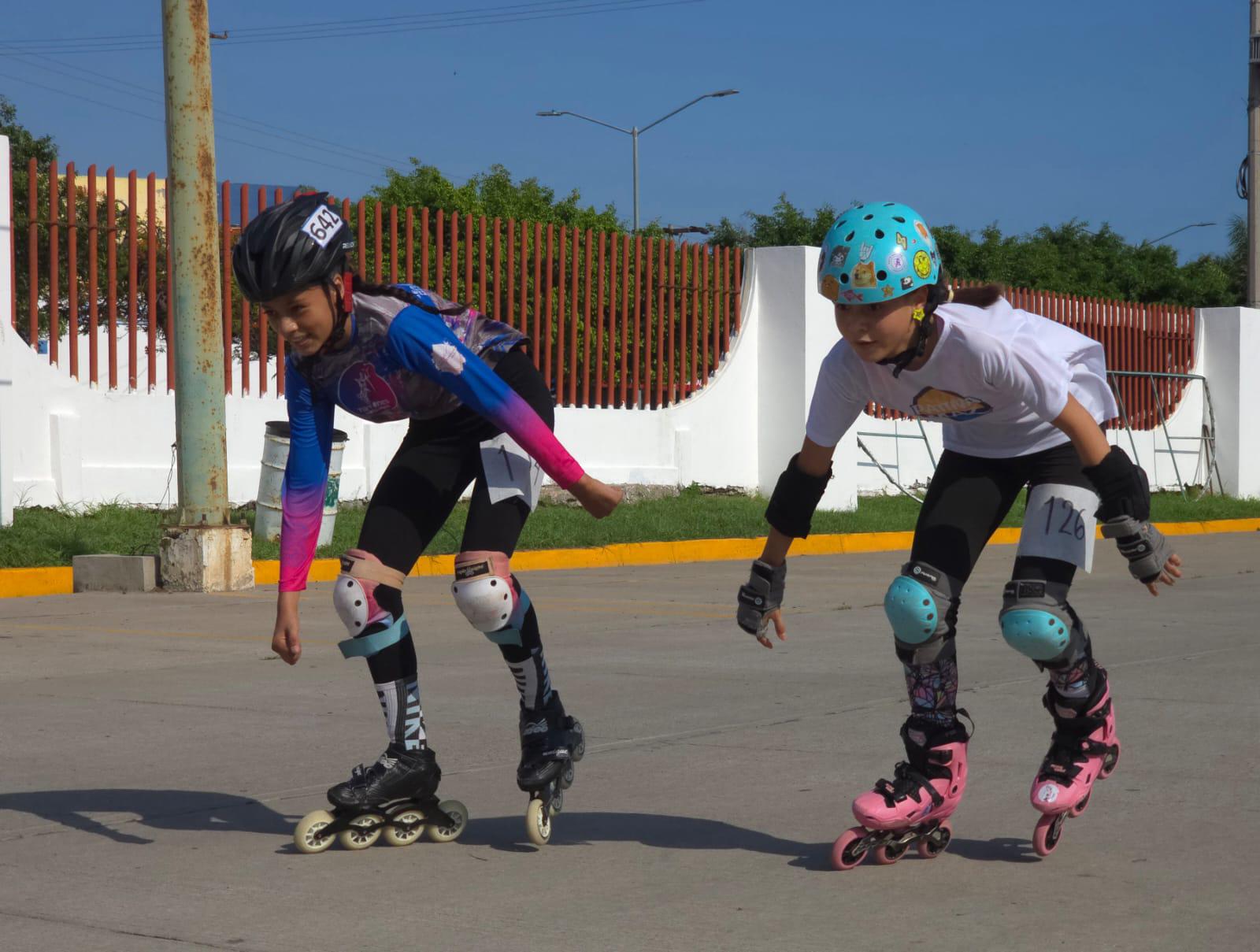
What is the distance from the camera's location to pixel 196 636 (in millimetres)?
9703

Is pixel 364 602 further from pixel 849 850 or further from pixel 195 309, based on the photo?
pixel 195 309

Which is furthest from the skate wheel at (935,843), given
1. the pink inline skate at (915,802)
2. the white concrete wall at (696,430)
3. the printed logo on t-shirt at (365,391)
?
the white concrete wall at (696,430)

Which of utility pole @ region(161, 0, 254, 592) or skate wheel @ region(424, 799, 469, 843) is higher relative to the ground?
utility pole @ region(161, 0, 254, 592)

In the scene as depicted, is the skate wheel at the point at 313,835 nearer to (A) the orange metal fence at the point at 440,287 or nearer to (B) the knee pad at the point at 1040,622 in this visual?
(B) the knee pad at the point at 1040,622

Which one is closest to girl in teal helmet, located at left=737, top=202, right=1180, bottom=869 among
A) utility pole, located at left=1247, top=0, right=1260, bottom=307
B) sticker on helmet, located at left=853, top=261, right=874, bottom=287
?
sticker on helmet, located at left=853, top=261, right=874, bottom=287

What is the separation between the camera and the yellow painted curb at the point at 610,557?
1216 cm

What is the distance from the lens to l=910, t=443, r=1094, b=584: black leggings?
438 centimetres

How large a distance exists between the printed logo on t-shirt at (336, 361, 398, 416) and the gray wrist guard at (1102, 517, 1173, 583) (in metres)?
1.87

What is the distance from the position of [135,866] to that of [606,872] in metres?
1.18

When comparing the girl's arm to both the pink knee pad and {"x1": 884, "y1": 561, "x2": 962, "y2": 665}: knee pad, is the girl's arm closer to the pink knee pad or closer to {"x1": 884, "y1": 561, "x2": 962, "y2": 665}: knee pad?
{"x1": 884, "y1": 561, "x2": 962, "y2": 665}: knee pad

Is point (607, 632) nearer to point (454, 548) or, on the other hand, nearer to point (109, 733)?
point (109, 733)

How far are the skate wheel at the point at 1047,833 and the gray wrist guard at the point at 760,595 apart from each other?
857mm

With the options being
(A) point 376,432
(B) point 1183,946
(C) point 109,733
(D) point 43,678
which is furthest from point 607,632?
Answer: (A) point 376,432

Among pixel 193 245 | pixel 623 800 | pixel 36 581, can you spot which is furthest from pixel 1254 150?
pixel 623 800
